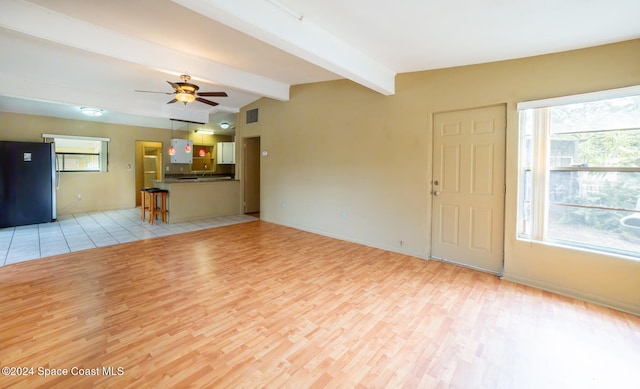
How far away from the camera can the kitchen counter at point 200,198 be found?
6.39 m

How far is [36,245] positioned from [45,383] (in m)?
4.14

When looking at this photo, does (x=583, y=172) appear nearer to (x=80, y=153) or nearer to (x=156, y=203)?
(x=156, y=203)

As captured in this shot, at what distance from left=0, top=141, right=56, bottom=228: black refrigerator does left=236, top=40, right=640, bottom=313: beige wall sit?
452cm

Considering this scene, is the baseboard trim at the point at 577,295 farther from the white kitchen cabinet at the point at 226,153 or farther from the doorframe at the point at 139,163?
the doorframe at the point at 139,163

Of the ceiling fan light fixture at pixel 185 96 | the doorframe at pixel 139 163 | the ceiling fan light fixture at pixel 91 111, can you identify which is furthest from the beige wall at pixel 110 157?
the ceiling fan light fixture at pixel 185 96

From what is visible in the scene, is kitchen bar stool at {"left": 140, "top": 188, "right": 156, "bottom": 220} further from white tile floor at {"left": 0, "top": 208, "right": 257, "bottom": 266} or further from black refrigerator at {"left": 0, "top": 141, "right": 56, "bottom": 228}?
black refrigerator at {"left": 0, "top": 141, "right": 56, "bottom": 228}

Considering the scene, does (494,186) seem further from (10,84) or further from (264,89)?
(10,84)

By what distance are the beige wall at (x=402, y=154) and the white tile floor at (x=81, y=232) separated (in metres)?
2.10

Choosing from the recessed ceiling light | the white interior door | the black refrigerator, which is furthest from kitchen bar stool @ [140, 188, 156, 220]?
the white interior door

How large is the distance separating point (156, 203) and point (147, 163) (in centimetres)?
300

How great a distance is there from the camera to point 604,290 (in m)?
2.74

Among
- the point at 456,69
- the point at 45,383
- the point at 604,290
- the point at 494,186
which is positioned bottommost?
the point at 45,383

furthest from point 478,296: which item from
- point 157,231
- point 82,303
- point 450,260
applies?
point 157,231

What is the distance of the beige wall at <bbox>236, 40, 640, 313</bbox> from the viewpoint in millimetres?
2773
